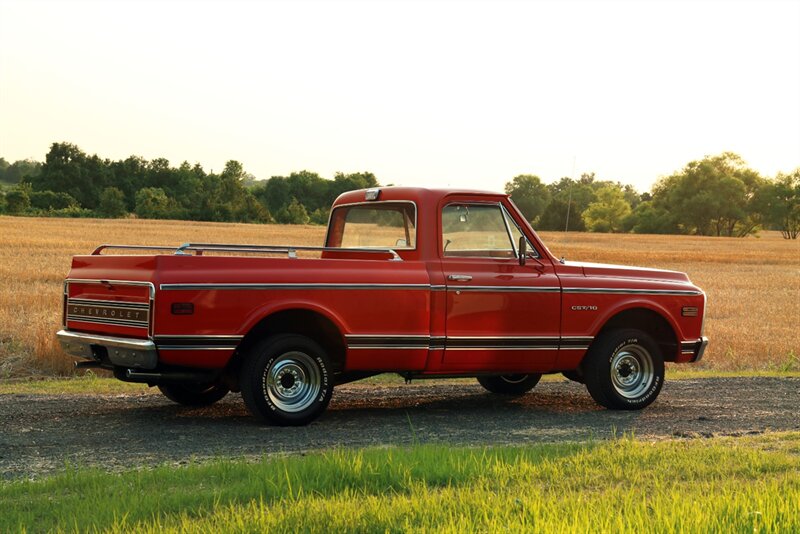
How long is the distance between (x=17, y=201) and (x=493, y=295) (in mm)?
78547

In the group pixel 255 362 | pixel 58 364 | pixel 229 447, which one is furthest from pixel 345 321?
pixel 58 364

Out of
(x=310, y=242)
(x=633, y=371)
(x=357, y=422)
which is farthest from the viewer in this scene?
(x=310, y=242)

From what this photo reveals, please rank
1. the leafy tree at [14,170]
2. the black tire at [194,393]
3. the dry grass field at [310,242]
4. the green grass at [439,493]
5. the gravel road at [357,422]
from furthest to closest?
the leafy tree at [14,170]
the dry grass field at [310,242]
the black tire at [194,393]
the gravel road at [357,422]
the green grass at [439,493]

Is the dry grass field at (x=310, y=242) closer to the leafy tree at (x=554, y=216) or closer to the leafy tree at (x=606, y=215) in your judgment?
the leafy tree at (x=554, y=216)

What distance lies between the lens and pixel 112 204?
8625 centimetres

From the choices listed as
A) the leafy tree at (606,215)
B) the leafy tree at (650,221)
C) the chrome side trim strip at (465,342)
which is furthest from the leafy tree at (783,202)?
the chrome side trim strip at (465,342)

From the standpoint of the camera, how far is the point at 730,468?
22.3 feet

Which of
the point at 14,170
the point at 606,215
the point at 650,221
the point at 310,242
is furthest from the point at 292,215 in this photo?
the point at 14,170

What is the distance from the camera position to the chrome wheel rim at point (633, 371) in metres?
10.3

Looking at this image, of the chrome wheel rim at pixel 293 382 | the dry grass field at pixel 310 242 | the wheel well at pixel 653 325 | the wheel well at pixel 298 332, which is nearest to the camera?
the chrome wheel rim at pixel 293 382

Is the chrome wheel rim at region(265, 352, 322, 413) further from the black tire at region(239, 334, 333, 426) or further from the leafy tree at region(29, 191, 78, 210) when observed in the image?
the leafy tree at region(29, 191, 78, 210)

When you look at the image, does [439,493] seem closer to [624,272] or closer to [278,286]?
[278,286]

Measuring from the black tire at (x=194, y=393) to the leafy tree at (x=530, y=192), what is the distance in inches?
4593

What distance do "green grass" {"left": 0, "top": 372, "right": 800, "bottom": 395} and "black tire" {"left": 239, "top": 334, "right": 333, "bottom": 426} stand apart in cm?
293
